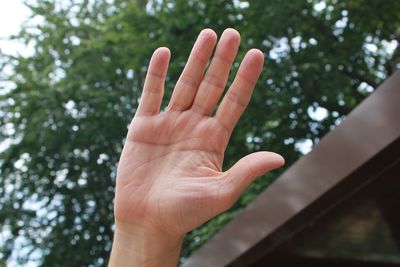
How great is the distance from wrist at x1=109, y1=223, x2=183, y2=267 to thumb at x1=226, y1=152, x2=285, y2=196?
0.25 m

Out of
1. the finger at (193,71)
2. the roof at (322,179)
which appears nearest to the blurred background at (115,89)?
the roof at (322,179)

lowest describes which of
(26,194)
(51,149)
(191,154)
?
(26,194)

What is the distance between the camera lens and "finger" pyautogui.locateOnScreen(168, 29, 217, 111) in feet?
5.67

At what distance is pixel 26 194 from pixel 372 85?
14.6ft

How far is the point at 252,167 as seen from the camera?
154 centimetres

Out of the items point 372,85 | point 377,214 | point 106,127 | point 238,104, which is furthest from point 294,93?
point 238,104

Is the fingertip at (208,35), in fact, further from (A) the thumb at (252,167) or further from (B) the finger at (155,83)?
(A) the thumb at (252,167)

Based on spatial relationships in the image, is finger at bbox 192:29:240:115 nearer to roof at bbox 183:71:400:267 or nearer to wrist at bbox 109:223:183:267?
wrist at bbox 109:223:183:267

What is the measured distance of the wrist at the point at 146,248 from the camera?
1.69 meters

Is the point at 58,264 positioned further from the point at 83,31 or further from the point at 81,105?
the point at 83,31

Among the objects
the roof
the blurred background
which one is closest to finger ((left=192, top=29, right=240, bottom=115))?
the roof

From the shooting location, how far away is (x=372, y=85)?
706 centimetres

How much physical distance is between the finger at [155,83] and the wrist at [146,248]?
1.03 ft

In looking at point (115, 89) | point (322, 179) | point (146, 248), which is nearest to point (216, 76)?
point (146, 248)
